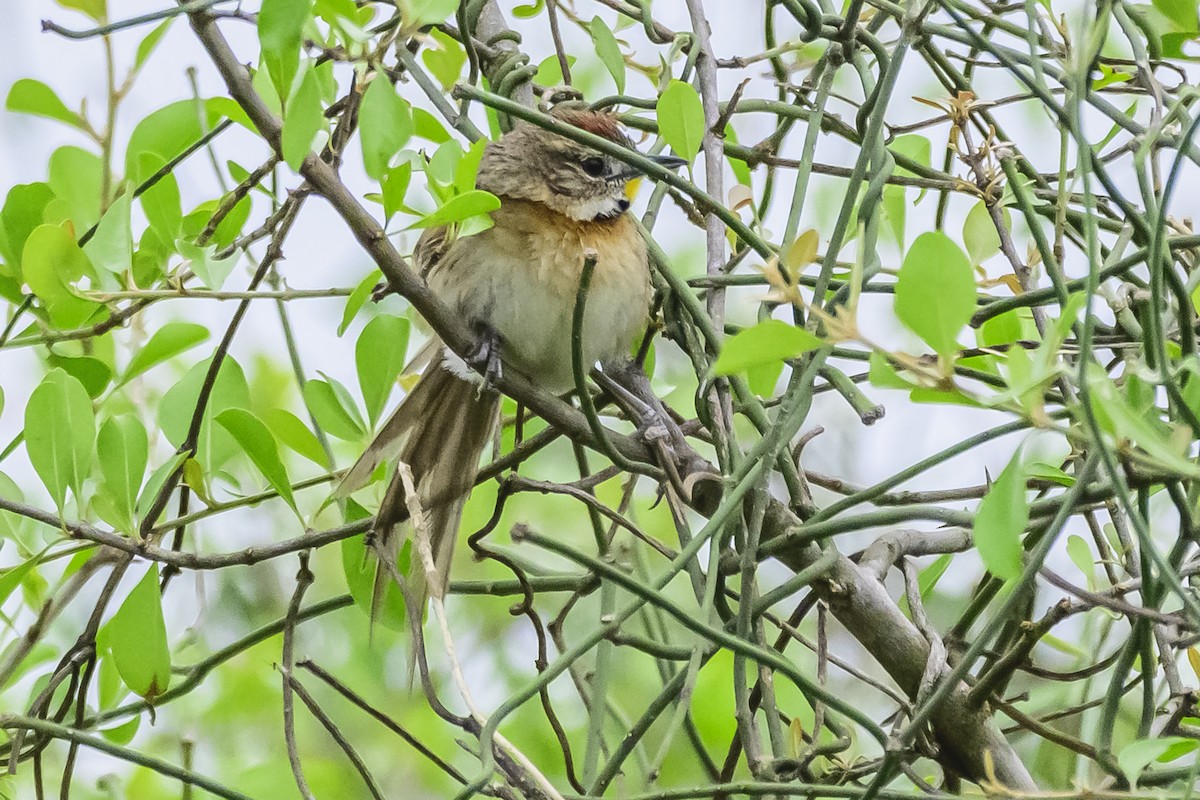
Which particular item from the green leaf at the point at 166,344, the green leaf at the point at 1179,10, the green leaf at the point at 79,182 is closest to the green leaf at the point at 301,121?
the green leaf at the point at 166,344

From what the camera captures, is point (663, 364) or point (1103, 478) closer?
point (1103, 478)

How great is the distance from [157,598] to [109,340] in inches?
19.5

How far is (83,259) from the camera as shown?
139cm

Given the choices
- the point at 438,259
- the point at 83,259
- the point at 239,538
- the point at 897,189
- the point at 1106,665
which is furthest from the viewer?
the point at 239,538

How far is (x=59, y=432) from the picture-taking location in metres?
1.41

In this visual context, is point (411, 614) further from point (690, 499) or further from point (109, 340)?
point (109, 340)

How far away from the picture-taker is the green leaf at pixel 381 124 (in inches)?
48.8

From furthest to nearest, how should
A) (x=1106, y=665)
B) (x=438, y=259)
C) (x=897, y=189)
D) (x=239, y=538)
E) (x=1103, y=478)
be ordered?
(x=239, y=538) → (x=438, y=259) → (x=897, y=189) → (x=1106, y=665) → (x=1103, y=478)

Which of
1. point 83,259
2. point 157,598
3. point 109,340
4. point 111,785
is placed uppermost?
point 109,340

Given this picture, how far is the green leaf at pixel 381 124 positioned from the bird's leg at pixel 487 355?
0.41 meters

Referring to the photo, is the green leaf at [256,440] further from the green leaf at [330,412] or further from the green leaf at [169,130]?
the green leaf at [169,130]

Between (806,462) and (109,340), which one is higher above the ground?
(806,462)

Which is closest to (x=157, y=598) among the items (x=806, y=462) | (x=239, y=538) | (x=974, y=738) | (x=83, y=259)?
(x=83, y=259)

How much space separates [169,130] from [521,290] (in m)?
0.80
